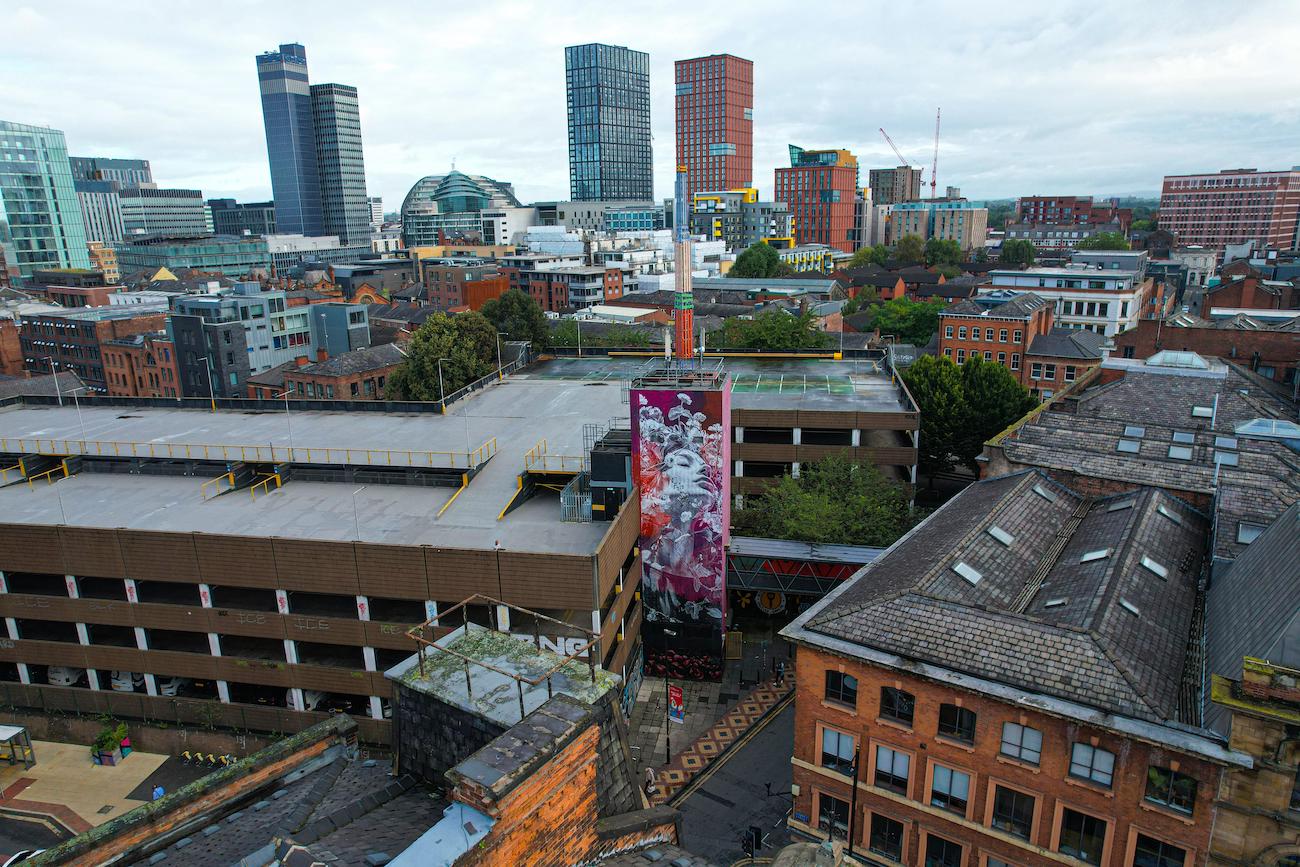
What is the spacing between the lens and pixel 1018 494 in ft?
129

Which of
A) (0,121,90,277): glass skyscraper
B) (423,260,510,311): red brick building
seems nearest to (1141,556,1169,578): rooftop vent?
(423,260,510,311): red brick building

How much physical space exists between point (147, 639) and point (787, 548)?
119 feet

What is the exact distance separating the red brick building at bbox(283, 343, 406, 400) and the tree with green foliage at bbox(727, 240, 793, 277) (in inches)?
4017

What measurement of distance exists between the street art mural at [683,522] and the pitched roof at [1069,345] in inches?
2601

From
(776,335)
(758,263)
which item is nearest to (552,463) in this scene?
(776,335)

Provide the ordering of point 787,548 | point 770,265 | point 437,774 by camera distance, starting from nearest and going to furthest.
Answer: point 437,774
point 787,548
point 770,265

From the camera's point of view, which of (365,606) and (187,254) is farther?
(187,254)

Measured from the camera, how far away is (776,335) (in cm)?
8994

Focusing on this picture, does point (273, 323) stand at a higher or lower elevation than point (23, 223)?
lower

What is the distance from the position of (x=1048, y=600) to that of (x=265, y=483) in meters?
43.2

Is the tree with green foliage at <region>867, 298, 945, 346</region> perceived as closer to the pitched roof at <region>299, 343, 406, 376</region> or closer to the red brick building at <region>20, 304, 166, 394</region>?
the pitched roof at <region>299, 343, 406, 376</region>

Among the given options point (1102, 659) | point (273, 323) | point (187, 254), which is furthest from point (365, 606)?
point (187, 254)

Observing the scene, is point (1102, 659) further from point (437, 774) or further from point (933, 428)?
point (933, 428)

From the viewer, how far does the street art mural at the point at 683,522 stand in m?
42.8
